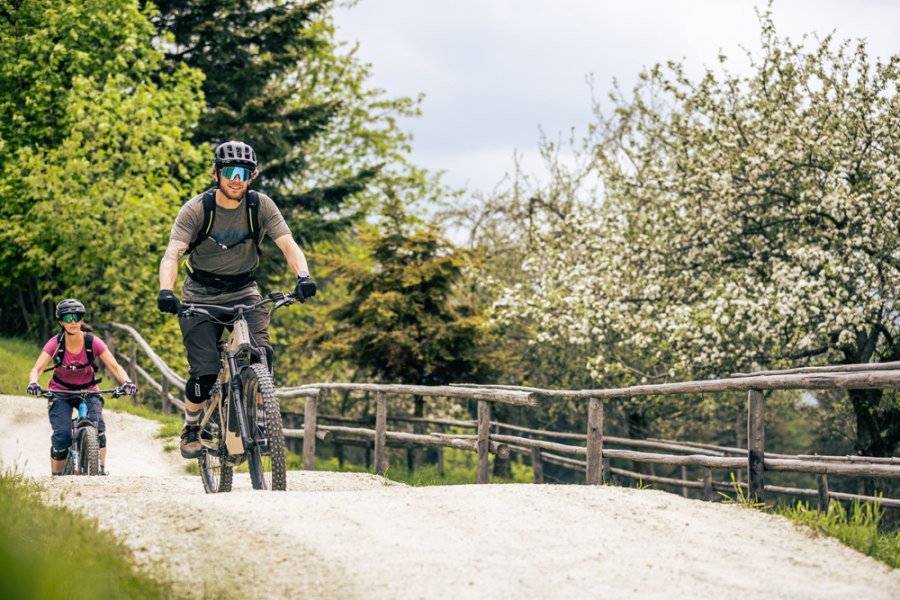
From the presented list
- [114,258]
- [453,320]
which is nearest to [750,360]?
[453,320]

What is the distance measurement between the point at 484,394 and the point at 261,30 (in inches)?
752

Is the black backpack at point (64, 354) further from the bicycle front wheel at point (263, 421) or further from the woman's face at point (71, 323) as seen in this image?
the bicycle front wheel at point (263, 421)

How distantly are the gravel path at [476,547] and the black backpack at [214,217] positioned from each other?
1.86 metres

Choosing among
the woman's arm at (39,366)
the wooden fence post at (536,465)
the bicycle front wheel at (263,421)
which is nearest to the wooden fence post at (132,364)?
the wooden fence post at (536,465)

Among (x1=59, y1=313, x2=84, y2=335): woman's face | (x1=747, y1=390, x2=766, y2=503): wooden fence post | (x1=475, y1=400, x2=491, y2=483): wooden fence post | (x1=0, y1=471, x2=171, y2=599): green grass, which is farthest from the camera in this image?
(x1=475, y1=400, x2=491, y2=483): wooden fence post

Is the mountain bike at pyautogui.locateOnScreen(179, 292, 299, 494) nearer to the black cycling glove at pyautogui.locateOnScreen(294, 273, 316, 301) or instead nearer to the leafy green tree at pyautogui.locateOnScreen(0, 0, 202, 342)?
the black cycling glove at pyautogui.locateOnScreen(294, 273, 316, 301)

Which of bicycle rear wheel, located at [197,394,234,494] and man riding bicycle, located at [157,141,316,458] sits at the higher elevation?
man riding bicycle, located at [157,141,316,458]

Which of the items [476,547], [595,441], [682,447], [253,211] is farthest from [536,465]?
[476,547]

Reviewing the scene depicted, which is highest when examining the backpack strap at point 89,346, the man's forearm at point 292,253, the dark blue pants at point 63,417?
the man's forearm at point 292,253

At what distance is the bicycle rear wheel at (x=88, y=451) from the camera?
9.25 metres

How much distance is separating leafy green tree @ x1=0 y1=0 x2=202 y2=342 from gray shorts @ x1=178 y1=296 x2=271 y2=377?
1474cm

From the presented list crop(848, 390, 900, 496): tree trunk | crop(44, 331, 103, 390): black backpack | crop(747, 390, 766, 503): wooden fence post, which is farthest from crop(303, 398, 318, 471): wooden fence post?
crop(848, 390, 900, 496): tree trunk

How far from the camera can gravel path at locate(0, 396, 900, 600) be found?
451cm

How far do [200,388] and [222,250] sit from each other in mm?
1082
